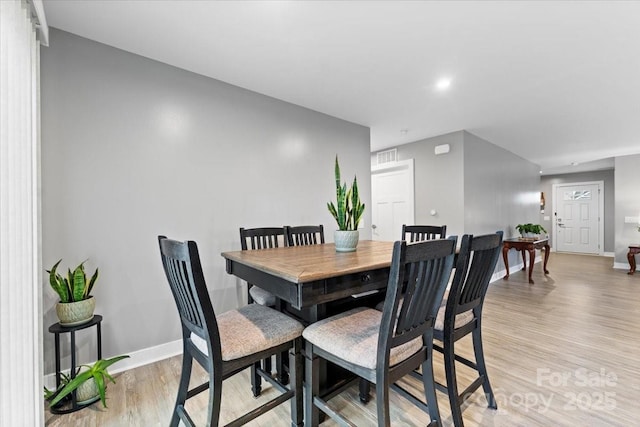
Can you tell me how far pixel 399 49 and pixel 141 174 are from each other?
2.16m

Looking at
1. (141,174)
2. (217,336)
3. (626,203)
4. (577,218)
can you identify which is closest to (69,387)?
(217,336)

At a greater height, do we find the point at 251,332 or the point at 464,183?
the point at 464,183

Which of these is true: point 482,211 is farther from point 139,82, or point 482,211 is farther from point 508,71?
point 139,82

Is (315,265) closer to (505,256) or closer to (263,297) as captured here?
(263,297)

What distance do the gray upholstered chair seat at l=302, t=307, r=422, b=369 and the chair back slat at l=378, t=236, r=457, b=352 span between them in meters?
0.09

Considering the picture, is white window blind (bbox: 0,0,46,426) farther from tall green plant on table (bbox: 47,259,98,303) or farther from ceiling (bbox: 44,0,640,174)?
ceiling (bbox: 44,0,640,174)

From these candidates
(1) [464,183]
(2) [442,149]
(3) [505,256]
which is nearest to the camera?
(1) [464,183]

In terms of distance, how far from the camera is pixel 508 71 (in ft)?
8.04

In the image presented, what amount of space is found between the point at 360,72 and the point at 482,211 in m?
3.36

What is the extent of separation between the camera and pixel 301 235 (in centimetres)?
266

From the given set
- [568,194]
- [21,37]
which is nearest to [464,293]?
[21,37]

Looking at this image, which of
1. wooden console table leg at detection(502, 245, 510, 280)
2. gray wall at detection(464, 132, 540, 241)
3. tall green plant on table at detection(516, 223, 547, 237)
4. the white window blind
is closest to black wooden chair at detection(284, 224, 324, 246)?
the white window blind

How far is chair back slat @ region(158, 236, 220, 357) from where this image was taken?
1154 mm

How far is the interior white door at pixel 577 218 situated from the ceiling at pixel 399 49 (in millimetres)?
5425
